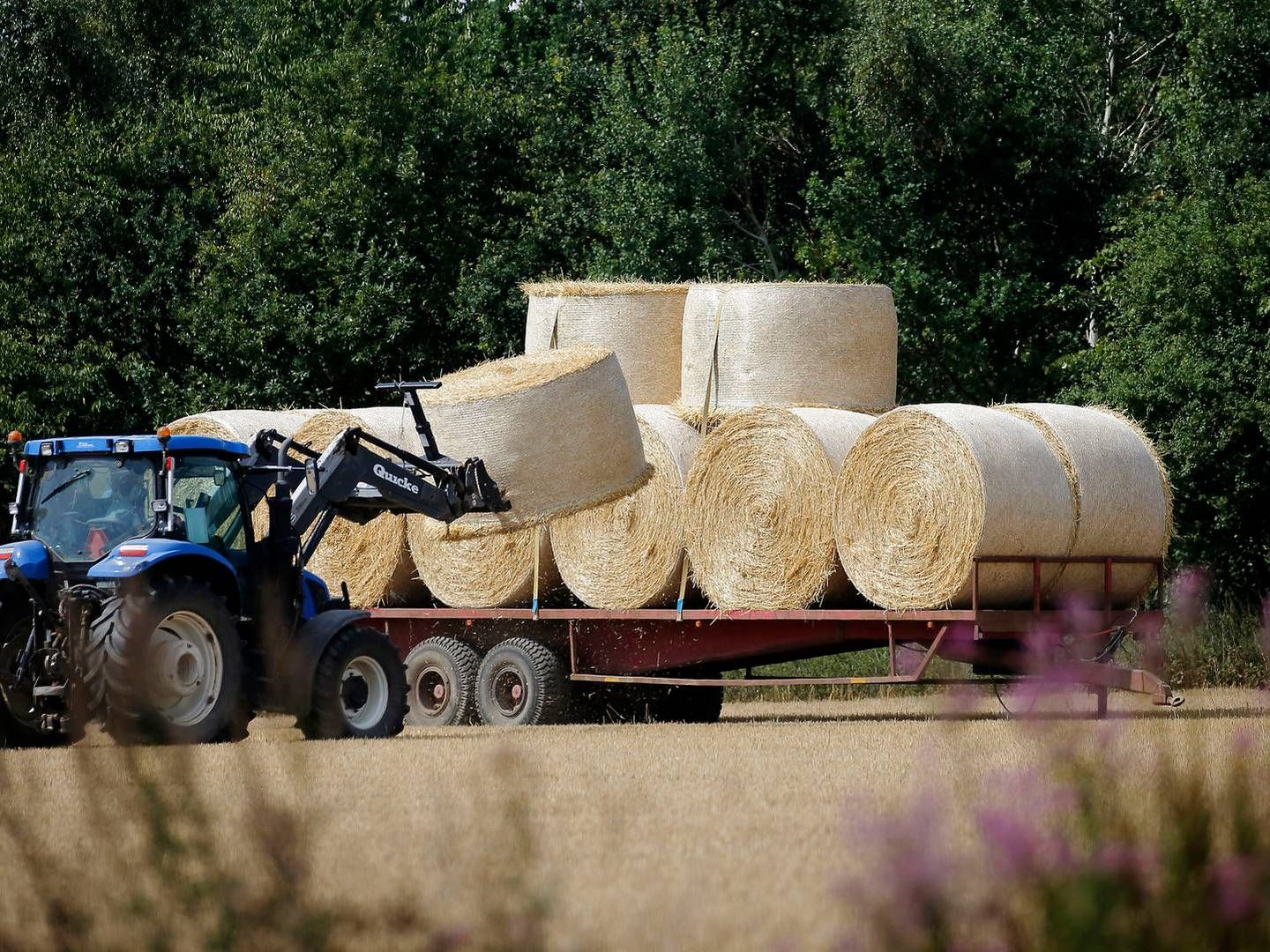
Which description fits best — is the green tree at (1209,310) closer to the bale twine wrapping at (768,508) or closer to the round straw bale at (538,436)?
the bale twine wrapping at (768,508)

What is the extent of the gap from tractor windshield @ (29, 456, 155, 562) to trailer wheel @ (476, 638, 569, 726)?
452 centimetres

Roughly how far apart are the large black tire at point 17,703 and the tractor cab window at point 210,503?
3.75 ft

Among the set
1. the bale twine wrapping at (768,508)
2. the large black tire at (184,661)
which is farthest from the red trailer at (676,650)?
the large black tire at (184,661)

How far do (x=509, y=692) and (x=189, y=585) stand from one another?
5.01 meters

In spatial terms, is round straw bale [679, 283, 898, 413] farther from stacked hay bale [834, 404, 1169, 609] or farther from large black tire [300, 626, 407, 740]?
large black tire [300, 626, 407, 740]

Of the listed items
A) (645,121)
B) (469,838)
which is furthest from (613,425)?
(645,121)

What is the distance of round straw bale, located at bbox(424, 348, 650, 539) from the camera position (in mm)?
14773

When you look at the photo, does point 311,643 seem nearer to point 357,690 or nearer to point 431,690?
point 357,690

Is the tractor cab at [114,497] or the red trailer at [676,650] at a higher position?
the tractor cab at [114,497]

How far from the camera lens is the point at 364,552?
17.7 metres

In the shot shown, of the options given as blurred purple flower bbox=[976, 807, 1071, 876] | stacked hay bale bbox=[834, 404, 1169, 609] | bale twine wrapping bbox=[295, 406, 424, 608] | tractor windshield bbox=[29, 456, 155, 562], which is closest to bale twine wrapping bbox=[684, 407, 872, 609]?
stacked hay bale bbox=[834, 404, 1169, 609]

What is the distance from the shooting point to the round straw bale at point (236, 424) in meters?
18.1

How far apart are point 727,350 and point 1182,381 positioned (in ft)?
20.2

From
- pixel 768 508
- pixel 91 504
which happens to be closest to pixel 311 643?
pixel 91 504
